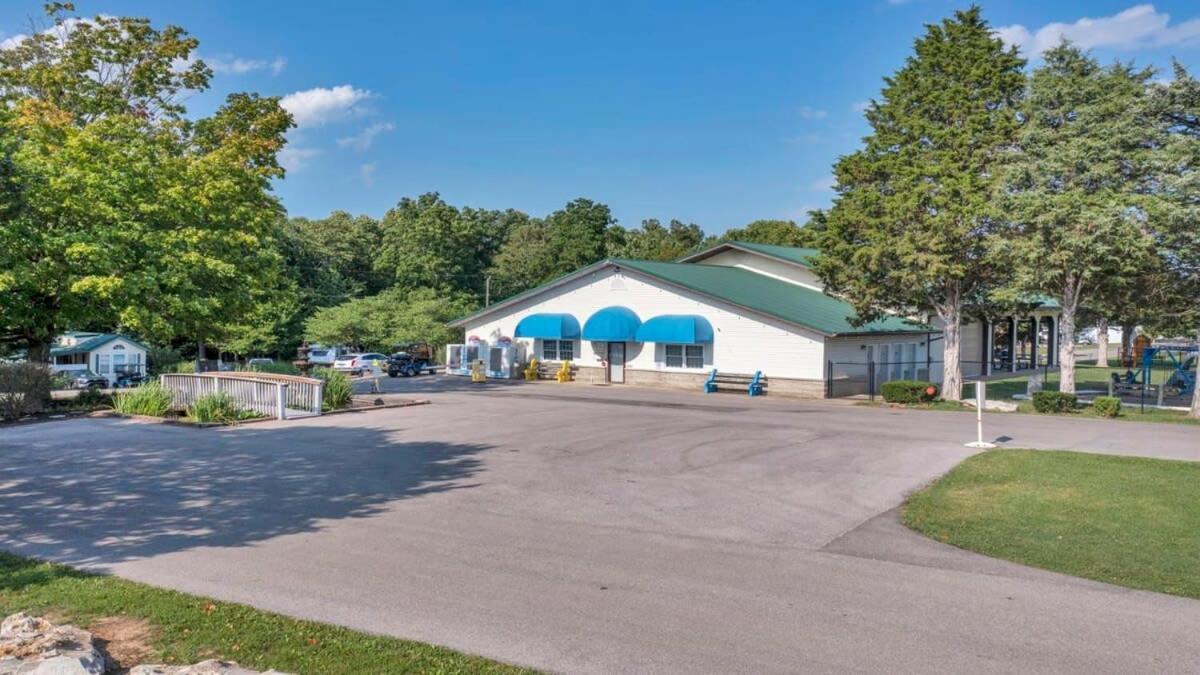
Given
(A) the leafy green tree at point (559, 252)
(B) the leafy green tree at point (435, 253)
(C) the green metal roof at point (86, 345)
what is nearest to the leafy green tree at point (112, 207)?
(C) the green metal roof at point (86, 345)

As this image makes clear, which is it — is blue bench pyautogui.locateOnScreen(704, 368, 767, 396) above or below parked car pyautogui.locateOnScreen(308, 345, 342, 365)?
below

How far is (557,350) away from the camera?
3978 cm

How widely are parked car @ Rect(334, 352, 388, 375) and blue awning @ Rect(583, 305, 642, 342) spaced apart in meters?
15.9

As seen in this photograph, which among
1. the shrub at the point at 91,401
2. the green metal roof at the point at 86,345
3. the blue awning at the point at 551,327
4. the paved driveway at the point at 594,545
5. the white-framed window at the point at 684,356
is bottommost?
the paved driveway at the point at 594,545

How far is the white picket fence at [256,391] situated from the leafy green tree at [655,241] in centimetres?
4642

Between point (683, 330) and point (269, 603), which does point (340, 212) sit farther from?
point (269, 603)


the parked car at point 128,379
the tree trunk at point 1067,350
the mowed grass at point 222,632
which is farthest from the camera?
the parked car at point 128,379

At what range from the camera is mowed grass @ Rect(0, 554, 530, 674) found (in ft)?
20.2

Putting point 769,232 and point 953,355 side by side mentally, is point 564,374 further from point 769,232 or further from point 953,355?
point 769,232

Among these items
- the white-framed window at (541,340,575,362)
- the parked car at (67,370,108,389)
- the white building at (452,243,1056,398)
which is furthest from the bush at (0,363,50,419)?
the white-framed window at (541,340,575,362)

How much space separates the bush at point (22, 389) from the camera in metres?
22.5

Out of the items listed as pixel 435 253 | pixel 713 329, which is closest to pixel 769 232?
pixel 435 253

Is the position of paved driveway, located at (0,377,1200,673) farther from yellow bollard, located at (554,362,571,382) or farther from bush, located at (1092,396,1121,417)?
yellow bollard, located at (554,362,571,382)

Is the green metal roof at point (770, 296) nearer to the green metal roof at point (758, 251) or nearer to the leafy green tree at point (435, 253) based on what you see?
the green metal roof at point (758, 251)
